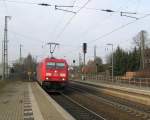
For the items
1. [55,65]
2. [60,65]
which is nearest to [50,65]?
[55,65]

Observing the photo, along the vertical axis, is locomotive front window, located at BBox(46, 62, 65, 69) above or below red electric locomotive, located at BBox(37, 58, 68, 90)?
above

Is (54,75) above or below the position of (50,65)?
below

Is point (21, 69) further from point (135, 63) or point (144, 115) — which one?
point (144, 115)

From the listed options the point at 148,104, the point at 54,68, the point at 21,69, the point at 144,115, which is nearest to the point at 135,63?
the point at 21,69

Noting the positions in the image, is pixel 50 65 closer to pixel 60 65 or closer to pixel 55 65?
pixel 55 65

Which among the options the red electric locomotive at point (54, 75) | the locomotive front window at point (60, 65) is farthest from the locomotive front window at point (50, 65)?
the locomotive front window at point (60, 65)

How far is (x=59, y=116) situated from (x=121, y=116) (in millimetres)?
5445

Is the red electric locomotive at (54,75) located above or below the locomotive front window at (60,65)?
below

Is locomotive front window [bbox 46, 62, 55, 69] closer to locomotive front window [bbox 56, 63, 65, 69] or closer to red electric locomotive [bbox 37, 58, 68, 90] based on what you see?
red electric locomotive [bbox 37, 58, 68, 90]

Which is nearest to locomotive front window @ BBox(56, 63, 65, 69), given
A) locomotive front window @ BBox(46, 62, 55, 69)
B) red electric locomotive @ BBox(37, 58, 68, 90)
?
red electric locomotive @ BBox(37, 58, 68, 90)

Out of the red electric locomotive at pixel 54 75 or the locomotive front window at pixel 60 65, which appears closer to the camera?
the red electric locomotive at pixel 54 75

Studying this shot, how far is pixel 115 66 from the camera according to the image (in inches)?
4094

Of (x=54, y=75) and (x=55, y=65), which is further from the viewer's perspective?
(x=55, y=65)

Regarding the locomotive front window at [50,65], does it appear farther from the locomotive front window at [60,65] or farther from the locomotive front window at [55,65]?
the locomotive front window at [60,65]
